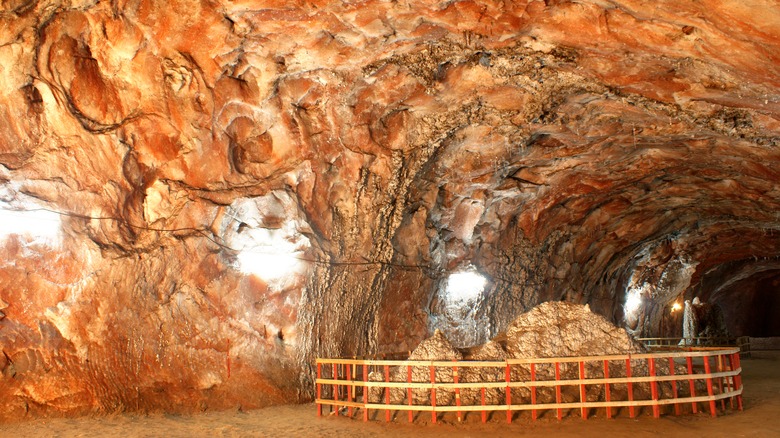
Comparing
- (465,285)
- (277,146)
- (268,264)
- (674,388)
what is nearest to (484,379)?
(674,388)

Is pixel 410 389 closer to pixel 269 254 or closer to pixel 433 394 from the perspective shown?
pixel 433 394

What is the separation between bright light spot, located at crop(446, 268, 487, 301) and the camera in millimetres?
16531

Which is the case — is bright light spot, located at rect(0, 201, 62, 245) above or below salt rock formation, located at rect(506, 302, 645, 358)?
above

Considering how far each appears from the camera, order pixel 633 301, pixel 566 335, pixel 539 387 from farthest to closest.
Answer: pixel 633 301
pixel 566 335
pixel 539 387

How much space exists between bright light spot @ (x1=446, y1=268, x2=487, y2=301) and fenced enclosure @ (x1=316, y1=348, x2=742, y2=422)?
672cm

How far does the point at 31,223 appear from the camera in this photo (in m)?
9.04

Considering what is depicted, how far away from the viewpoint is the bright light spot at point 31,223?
29.1 feet

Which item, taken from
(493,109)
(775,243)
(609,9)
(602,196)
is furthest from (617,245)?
(609,9)

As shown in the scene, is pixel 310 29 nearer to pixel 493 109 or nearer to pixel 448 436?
pixel 493 109

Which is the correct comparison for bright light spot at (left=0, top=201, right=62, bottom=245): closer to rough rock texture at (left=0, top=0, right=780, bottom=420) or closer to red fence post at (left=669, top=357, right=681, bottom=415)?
rough rock texture at (left=0, top=0, right=780, bottom=420)

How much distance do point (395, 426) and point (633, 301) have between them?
20.6m

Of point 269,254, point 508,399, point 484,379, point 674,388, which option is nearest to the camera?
point 508,399

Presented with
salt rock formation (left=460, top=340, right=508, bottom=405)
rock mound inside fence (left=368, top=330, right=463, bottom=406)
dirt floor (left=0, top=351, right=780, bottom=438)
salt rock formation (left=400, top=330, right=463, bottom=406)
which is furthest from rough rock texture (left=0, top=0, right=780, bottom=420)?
salt rock formation (left=460, top=340, right=508, bottom=405)

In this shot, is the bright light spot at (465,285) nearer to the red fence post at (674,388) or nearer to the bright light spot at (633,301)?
the red fence post at (674,388)
